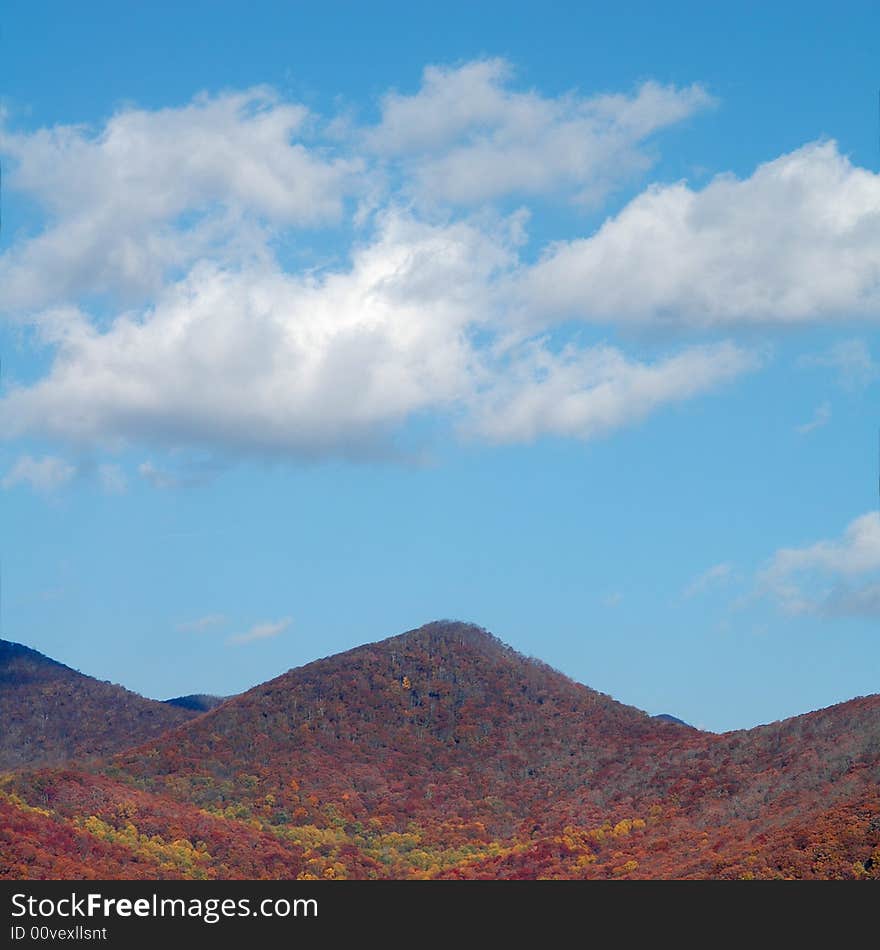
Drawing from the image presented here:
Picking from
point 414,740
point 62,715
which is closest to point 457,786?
point 414,740

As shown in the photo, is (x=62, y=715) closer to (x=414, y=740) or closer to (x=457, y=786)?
(x=414, y=740)

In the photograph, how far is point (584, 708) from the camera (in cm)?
15138

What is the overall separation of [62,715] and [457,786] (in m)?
70.7

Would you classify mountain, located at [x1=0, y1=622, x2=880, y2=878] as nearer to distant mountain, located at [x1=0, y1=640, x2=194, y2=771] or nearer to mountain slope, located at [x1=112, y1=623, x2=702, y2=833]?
mountain slope, located at [x1=112, y1=623, x2=702, y2=833]

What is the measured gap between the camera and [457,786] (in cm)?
12950

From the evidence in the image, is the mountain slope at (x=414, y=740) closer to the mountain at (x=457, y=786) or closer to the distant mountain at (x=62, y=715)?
the mountain at (x=457, y=786)

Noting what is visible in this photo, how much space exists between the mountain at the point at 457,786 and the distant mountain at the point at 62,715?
25977mm

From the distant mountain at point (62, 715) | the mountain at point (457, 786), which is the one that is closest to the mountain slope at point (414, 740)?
the mountain at point (457, 786)

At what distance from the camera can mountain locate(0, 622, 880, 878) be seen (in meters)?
86.4

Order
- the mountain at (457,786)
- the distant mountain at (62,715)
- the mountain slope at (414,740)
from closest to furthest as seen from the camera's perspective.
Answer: the mountain at (457,786)
the mountain slope at (414,740)
the distant mountain at (62,715)

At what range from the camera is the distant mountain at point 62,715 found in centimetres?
16225

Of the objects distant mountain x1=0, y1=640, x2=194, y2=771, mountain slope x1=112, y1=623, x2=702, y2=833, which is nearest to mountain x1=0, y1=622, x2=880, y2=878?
mountain slope x1=112, y1=623, x2=702, y2=833

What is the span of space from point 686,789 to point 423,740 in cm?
4192
